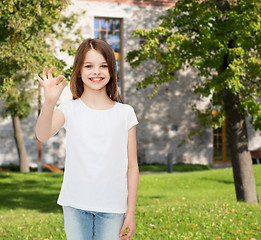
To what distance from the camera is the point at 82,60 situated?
251 cm

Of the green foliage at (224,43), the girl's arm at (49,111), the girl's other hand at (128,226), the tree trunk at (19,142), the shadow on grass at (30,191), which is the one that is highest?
the green foliage at (224,43)

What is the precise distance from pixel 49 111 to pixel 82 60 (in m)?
0.42

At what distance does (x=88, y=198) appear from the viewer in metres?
2.35

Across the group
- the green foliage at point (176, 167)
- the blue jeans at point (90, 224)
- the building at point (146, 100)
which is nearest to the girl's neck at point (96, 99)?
the blue jeans at point (90, 224)

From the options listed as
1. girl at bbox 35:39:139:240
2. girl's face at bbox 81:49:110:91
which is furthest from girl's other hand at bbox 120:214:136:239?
girl's face at bbox 81:49:110:91

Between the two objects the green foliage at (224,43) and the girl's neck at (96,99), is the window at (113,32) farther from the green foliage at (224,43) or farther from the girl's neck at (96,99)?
the girl's neck at (96,99)

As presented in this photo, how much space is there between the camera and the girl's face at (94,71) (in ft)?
8.17

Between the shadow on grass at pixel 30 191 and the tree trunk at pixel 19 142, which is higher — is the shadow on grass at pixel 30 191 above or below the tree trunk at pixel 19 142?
below

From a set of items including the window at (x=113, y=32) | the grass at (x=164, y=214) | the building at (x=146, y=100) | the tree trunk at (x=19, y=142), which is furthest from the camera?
the window at (x=113, y=32)

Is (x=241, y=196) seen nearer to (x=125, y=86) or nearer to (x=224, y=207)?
(x=224, y=207)

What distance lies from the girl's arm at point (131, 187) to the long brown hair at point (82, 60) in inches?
11.4

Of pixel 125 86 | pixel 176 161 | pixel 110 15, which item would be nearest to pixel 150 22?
pixel 110 15

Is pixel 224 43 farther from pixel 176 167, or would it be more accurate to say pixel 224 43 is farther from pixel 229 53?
pixel 176 167

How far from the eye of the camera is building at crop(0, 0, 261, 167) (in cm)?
2266
